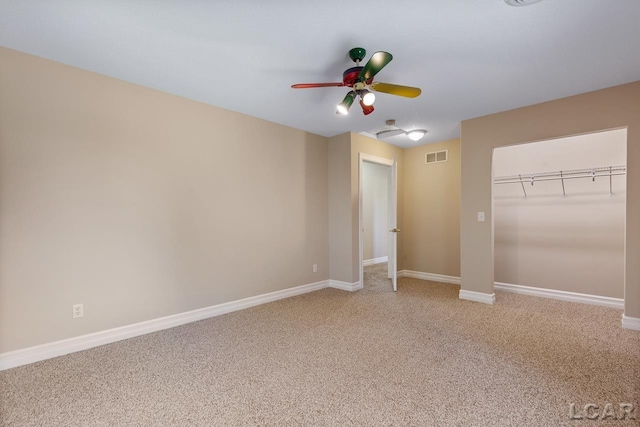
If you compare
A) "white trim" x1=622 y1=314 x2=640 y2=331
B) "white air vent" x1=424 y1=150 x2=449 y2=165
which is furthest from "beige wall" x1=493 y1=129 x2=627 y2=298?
"white trim" x1=622 y1=314 x2=640 y2=331

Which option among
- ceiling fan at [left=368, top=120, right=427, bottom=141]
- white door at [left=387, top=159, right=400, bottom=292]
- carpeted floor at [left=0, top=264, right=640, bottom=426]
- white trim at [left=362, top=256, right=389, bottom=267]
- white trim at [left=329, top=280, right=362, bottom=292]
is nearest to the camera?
carpeted floor at [left=0, top=264, right=640, bottom=426]

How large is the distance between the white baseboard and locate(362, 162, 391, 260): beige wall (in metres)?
3.49

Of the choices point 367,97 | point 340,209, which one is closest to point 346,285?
point 340,209

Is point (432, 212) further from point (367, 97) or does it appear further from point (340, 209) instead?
point (367, 97)

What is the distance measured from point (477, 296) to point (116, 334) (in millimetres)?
4113

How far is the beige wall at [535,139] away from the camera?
293cm

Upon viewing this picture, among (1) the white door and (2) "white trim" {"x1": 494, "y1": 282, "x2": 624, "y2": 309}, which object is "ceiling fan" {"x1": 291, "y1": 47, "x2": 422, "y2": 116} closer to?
(1) the white door

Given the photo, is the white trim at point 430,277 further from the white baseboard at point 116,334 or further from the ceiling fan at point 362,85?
the ceiling fan at point 362,85

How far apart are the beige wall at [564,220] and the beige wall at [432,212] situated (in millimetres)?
629

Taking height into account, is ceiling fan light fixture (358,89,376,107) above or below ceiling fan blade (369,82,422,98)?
below

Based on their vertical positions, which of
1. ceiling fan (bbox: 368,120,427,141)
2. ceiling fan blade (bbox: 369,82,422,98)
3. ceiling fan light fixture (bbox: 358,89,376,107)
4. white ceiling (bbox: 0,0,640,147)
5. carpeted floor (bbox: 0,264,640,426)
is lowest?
carpeted floor (bbox: 0,264,640,426)

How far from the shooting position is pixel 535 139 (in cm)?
350

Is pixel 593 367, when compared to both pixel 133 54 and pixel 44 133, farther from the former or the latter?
pixel 44 133

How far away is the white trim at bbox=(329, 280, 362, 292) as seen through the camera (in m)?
4.55
